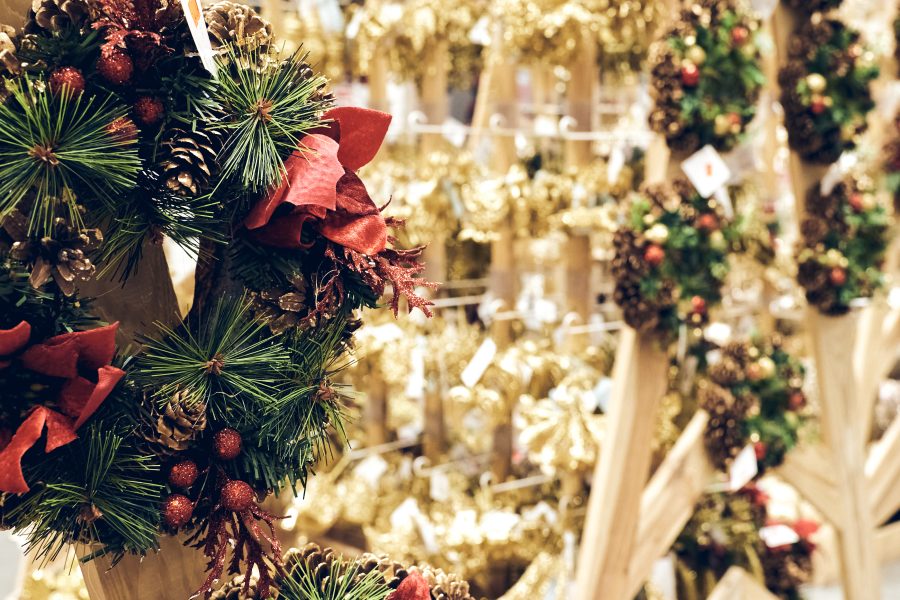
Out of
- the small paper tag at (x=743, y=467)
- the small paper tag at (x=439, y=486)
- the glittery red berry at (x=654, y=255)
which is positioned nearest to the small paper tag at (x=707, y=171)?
the glittery red berry at (x=654, y=255)

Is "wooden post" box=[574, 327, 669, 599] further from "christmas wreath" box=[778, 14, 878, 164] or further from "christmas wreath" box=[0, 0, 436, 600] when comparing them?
"christmas wreath" box=[0, 0, 436, 600]

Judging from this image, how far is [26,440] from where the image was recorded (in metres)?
0.55

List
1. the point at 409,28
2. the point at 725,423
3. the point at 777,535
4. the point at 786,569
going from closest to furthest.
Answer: the point at 725,423
the point at 409,28
the point at 777,535
the point at 786,569

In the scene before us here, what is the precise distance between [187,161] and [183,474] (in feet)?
0.78

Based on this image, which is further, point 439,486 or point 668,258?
point 439,486

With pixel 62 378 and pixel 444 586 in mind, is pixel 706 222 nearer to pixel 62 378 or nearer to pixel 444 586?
pixel 444 586

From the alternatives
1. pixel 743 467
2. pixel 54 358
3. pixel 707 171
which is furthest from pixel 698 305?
pixel 54 358

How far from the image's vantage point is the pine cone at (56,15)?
1.86 ft

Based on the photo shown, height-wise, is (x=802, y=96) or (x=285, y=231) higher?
(x=802, y=96)

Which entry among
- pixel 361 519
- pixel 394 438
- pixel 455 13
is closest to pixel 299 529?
pixel 361 519

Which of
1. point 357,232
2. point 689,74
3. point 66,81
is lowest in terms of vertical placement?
point 357,232

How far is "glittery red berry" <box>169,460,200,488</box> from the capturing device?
62cm

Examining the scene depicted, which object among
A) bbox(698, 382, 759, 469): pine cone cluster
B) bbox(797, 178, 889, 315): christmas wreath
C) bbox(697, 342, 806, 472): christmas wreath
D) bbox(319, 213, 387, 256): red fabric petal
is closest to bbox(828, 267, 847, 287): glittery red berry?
bbox(797, 178, 889, 315): christmas wreath

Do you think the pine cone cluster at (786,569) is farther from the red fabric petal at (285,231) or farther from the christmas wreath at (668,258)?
the red fabric petal at (285,231)
